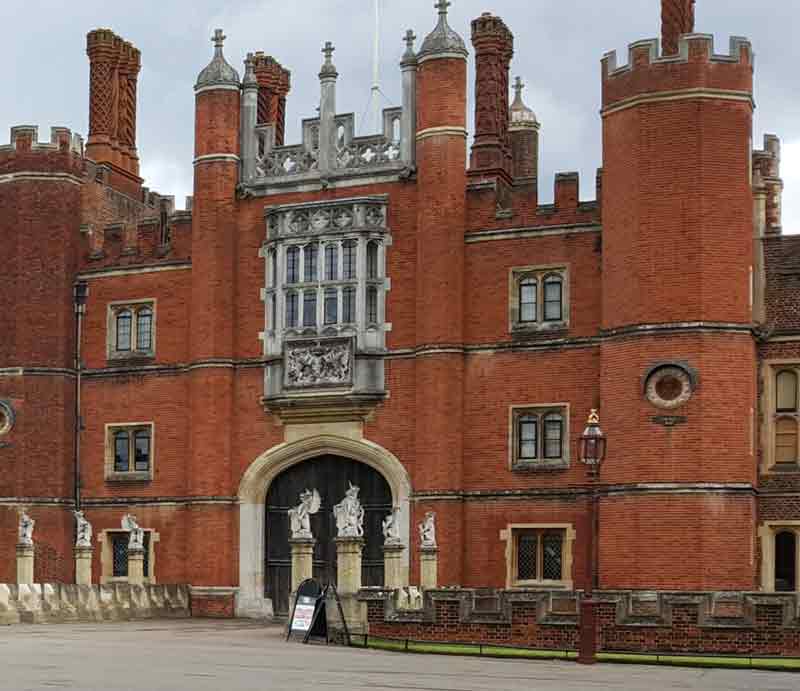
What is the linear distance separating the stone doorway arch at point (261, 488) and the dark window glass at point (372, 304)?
282 centimetres

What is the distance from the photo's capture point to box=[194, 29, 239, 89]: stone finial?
40312mm

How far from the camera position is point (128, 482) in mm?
41031

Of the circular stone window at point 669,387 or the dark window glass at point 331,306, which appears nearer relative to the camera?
the circular stone window at point 669,387

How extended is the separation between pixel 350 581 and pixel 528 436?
7.34 metres

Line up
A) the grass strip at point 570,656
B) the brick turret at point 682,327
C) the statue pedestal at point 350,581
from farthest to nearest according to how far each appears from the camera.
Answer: the brick turret at point 682,327 < the statue pedestal at point 350,581 < the grass strip at point 570,656

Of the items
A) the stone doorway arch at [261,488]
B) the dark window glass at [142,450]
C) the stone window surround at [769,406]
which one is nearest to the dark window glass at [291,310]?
the stone doorway arch at [261,488]

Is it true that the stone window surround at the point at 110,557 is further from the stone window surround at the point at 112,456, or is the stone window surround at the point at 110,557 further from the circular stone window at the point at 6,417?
the circular stone window at the point at 6,417

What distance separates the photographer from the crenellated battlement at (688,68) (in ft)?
112

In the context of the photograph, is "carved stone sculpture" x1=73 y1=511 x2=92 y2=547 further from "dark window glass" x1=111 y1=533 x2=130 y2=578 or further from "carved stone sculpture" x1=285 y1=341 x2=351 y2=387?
"carved stone sculpture" x1=285 y1=341 x2=351 y2=387

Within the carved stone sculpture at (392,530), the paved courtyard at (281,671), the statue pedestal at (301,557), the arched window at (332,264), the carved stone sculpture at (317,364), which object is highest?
the arched window at (332,264)

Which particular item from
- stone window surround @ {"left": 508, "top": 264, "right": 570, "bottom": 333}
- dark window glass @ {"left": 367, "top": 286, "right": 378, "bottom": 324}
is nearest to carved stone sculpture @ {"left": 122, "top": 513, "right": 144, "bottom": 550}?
dark window glass @ {"left": 367, "top": 286, "right": 378, "bottom": 324}

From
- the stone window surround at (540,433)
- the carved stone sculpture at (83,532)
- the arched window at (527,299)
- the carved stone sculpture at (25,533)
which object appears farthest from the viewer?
the carved stone sculpture at (83,532)

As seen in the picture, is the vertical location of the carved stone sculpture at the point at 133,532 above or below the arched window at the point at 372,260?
below

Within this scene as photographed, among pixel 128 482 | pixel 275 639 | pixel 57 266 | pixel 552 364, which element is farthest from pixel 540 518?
pixel 57 266
